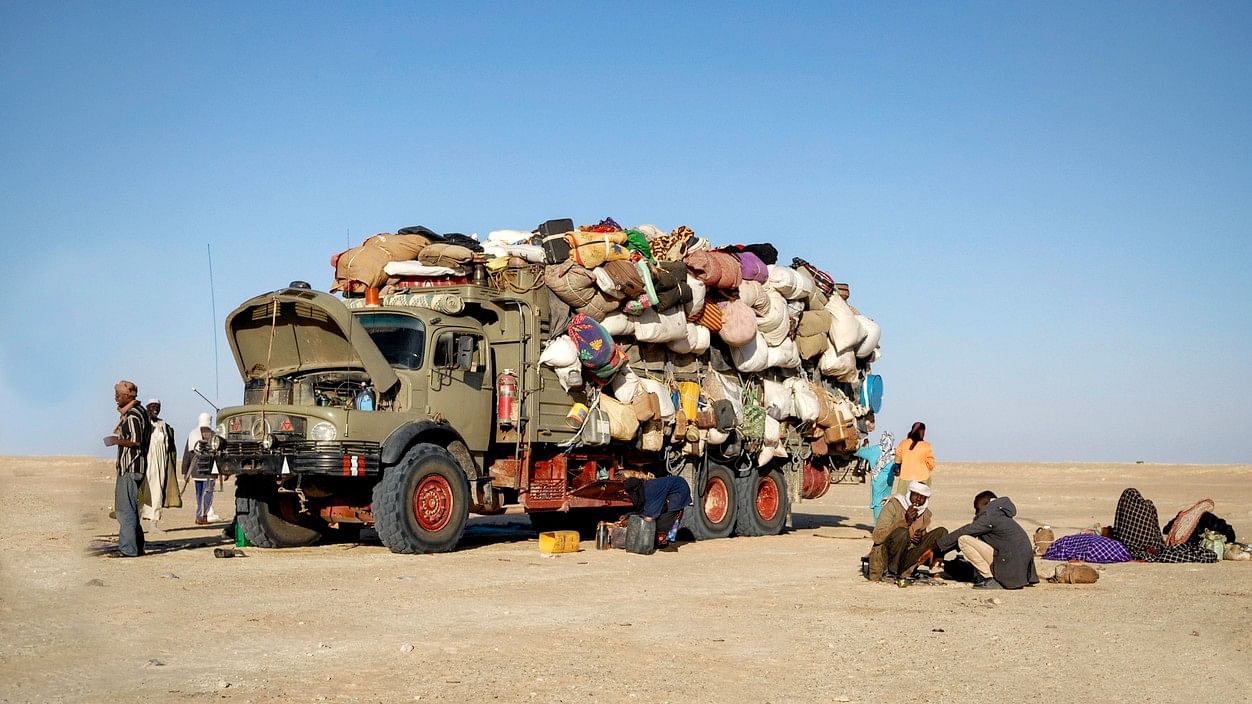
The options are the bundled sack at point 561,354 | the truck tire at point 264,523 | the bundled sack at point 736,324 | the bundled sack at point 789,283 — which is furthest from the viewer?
the bundled sack at point 789,283

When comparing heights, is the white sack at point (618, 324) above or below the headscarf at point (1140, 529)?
above

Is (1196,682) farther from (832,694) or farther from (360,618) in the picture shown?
(360,618)

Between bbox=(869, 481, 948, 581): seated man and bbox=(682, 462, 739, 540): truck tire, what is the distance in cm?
599

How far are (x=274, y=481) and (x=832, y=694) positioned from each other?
385 inches

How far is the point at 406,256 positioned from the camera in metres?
16.8

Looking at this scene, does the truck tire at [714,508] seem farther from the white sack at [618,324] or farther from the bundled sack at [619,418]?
the white sack at [618,324]

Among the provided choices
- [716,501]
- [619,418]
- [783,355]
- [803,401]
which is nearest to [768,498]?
[716,501]

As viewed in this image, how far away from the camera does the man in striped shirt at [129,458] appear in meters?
14.0

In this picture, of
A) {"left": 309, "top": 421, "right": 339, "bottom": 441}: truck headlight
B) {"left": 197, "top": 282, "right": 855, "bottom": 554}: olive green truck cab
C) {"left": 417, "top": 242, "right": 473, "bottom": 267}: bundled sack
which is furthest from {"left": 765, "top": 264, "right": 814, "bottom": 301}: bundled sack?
{"left": 309, "top": 421, "right": 339, "bottom": 441}: truck headlight

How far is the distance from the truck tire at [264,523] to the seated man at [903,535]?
24.5ft

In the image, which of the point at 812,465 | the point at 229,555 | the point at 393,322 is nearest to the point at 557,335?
the point at 393,322

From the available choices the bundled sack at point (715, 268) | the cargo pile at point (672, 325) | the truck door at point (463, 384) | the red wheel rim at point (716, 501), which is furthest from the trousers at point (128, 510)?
the red wheel rim at point (716, 501)

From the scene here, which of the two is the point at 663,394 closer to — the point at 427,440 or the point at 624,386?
the point at 624,386

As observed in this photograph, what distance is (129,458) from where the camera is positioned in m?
14.0
